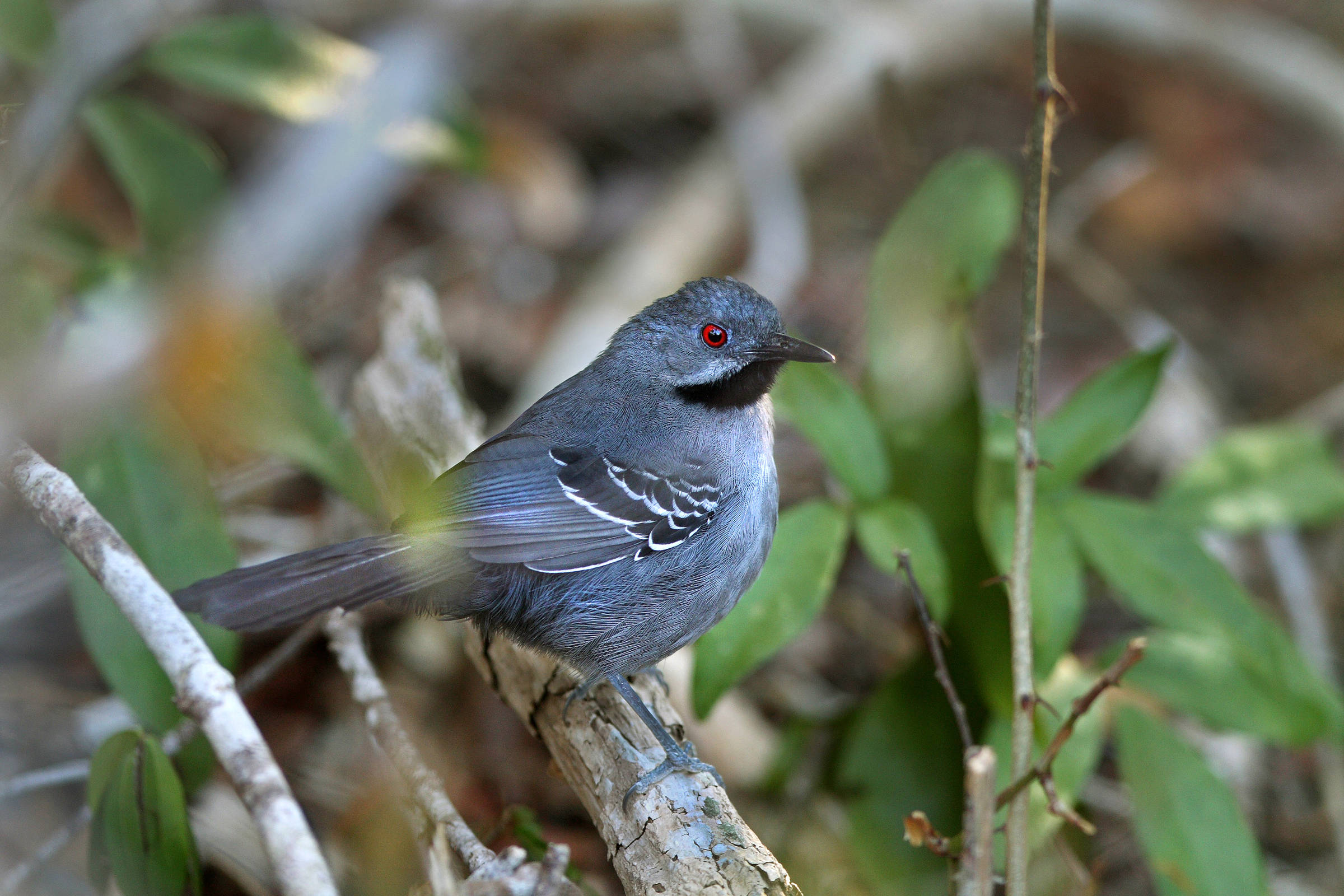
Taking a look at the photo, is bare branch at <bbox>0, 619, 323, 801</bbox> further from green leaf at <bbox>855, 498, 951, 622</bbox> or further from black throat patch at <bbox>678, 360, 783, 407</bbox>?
green leaf at <bbox>855, 498, 951, 622</bbox>

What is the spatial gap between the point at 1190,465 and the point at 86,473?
392cm

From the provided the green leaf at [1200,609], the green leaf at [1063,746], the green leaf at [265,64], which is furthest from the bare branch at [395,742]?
the green leaf at [265,64]

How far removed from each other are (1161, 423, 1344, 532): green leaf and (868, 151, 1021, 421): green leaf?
102 centimetres

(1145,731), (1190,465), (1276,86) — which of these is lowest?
(1145,731)

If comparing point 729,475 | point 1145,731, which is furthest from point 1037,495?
point 729,475

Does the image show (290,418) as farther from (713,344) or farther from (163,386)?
(713,344)

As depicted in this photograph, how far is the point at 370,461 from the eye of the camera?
4.25 m

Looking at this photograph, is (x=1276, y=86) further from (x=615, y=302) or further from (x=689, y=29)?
(x=615, y=302)

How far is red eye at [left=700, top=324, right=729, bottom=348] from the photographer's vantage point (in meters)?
3.70

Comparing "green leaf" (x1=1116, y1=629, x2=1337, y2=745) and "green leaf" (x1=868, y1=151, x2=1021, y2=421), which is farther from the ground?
"green leaf" (x1=868, y1=151, x2=1021, y2=421)

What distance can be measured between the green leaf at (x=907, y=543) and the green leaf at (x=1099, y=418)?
448 millimetres

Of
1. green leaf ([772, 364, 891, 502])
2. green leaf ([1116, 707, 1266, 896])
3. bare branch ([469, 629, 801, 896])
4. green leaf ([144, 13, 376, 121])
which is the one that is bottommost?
green leaf ([1116, 707, 1266, 896])

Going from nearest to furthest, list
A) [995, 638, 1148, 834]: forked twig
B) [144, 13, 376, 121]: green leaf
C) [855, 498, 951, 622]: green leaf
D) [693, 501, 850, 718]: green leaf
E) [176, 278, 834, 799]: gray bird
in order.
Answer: [995, 638, 1148, 834]: forked twig, [176, 278, 834, 799]: gray bird, [693, 501, 850, 718]: green leaf, [855, 498, 951, 622]: green leaf, [144, 13, 376, 121]: green leaf

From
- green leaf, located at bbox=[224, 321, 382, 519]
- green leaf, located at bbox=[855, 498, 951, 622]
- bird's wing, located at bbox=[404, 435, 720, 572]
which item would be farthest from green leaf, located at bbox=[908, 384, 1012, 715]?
green leaf, located at bbox=[224, 321, 382, 519]
